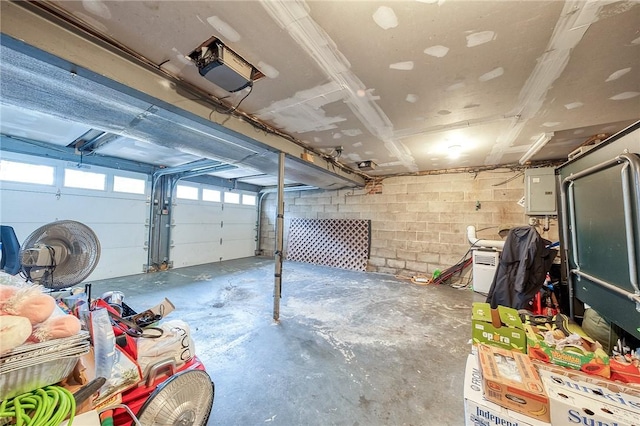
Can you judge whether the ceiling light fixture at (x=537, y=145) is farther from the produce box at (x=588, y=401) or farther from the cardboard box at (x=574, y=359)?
the produce box at (x=588, y=401)

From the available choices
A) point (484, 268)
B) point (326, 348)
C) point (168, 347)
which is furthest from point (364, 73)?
point (484, 268)

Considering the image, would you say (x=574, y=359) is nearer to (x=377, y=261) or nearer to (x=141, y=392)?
(x=141, y=392)

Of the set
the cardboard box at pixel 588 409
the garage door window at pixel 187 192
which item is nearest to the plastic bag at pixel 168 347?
the cardboard box at pixel 588 409

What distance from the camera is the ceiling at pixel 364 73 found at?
46.1 inches

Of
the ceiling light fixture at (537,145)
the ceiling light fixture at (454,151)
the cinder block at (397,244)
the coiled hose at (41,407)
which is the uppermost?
the ceiling light fixture at (454,151)

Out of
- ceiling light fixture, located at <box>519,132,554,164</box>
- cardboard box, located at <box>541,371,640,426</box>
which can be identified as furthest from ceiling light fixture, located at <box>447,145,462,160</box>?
cardboard box, located at <box>541,371,640,426</box>

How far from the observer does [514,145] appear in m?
3.06

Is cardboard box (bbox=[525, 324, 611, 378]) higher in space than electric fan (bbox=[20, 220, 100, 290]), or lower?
lower

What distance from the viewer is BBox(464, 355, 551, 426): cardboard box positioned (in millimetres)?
970

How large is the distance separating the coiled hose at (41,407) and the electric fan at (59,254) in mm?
966

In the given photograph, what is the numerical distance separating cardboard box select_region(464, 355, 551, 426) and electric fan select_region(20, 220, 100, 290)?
2.31m

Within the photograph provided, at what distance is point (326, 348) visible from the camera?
6.82ft

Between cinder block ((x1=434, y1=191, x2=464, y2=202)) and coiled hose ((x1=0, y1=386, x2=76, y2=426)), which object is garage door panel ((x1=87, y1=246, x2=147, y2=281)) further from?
cinder block ((x1=434, y1=191, x2=464, y2=202))

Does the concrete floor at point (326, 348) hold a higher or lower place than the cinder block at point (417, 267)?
lower
